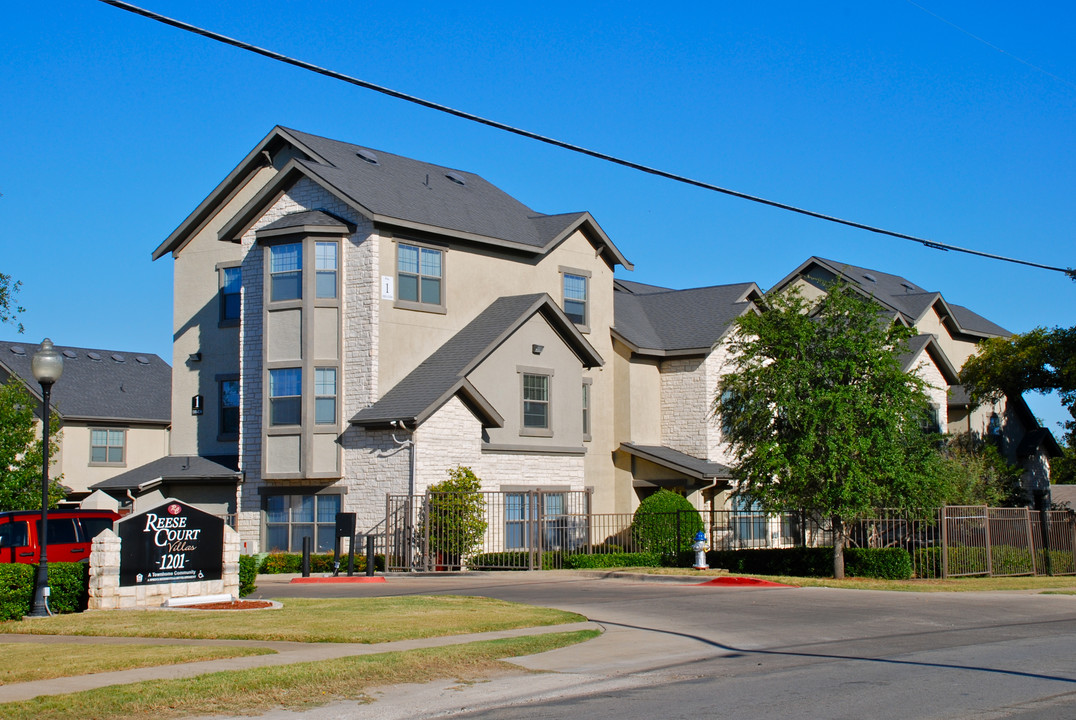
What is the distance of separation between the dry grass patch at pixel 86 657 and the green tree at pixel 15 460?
23271 millimetres

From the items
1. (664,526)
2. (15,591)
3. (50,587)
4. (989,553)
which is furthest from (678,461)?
(15,591)

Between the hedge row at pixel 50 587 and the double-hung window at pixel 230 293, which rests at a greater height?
the double-hung window at pixel 230 293

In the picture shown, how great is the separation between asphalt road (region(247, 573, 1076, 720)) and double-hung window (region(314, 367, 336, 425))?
11.6 metres

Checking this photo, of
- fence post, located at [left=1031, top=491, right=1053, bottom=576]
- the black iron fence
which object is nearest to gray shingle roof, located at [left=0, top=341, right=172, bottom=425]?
the black iron fence

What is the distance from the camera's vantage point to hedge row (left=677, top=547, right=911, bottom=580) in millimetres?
27078

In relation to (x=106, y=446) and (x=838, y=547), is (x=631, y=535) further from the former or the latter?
(x=106, y=446)

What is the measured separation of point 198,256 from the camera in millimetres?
36125

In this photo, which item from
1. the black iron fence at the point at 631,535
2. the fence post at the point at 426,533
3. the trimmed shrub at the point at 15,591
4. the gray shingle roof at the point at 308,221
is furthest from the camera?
the gray shingle roof at the point at 308,221

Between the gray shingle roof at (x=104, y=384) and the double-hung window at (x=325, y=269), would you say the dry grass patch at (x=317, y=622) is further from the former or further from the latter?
the gray shingle roof at (x=104, y=384)

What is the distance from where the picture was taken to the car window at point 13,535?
74.9ft

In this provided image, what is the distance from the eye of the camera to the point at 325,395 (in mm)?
31344

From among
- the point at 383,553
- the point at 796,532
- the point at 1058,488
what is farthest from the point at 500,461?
the point at 1058,488

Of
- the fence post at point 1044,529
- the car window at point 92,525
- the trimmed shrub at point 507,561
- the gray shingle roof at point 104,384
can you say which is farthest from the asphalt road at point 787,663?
the gray shingle roof at point 104,384

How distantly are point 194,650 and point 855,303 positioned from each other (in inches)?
725
